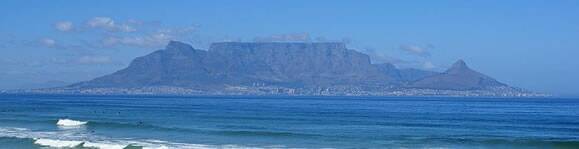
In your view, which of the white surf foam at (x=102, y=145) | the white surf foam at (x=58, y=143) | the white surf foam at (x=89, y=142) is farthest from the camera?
the white surf foam at (x=89, y=142)

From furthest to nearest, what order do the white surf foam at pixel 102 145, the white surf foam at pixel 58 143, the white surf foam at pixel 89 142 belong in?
the white surf foam at pixel 89 142
the white surf foam at pixel 58 143
the white surf foam at pixel 102 145

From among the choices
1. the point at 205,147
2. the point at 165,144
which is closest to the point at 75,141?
the point at 165,144

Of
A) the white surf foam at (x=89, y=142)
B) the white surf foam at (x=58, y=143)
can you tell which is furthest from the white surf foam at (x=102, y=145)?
the white surf foam at (x=58, y=143)

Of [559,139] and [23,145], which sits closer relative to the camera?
[23,145]

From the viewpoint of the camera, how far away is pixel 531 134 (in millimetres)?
65438

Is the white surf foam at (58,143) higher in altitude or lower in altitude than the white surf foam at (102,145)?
higher

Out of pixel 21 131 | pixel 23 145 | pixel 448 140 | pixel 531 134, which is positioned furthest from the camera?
pixel 531 134

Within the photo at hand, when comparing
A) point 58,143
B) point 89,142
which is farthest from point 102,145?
point 58,143

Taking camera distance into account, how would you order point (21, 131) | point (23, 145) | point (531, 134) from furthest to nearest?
point (531, 134) < point (21, 131) < point (23, 145)

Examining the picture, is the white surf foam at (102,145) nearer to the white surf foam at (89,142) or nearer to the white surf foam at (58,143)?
the white surf foam at (89,142)

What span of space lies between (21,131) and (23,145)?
13.8 m

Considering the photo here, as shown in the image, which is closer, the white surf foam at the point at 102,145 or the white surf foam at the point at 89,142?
the white surf foam at the point at 102,145

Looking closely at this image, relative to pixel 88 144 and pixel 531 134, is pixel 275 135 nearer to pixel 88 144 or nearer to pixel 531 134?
pixel 88 144

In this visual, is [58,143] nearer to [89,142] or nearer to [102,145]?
[89,142]
